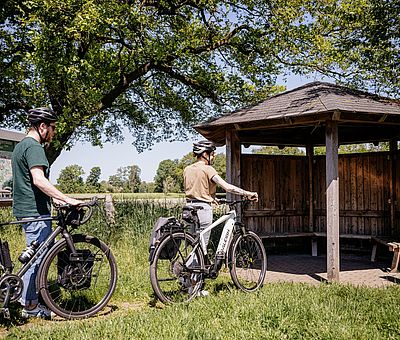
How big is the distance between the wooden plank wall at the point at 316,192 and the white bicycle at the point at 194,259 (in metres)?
3.41

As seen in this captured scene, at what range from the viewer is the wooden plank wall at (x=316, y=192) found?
8.83m

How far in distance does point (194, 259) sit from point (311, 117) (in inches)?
112

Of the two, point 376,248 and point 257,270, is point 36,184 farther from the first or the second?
point 376,248

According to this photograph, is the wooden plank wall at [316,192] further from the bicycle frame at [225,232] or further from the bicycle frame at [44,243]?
the bicycle frame at [44,243]

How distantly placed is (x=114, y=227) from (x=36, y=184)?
5.03 m

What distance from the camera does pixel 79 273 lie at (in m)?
4.50

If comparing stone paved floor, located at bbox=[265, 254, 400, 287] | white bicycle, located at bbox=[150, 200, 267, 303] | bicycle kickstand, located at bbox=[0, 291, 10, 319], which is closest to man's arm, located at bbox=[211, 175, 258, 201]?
white bicycle, located at bbox=[150, 200, 267, 303]

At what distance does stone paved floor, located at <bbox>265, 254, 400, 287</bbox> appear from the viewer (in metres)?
6.51

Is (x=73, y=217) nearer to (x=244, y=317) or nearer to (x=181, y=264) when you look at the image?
(x=181, y=264)

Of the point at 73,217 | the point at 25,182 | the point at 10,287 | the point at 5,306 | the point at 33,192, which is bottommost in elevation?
the point at 5,306

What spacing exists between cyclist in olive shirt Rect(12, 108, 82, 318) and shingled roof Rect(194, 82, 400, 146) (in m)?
3.55

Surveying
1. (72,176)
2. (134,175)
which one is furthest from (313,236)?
(134,175)

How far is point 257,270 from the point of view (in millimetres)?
5891

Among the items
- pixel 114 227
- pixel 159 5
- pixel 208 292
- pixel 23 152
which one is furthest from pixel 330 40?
pixel 23 152
